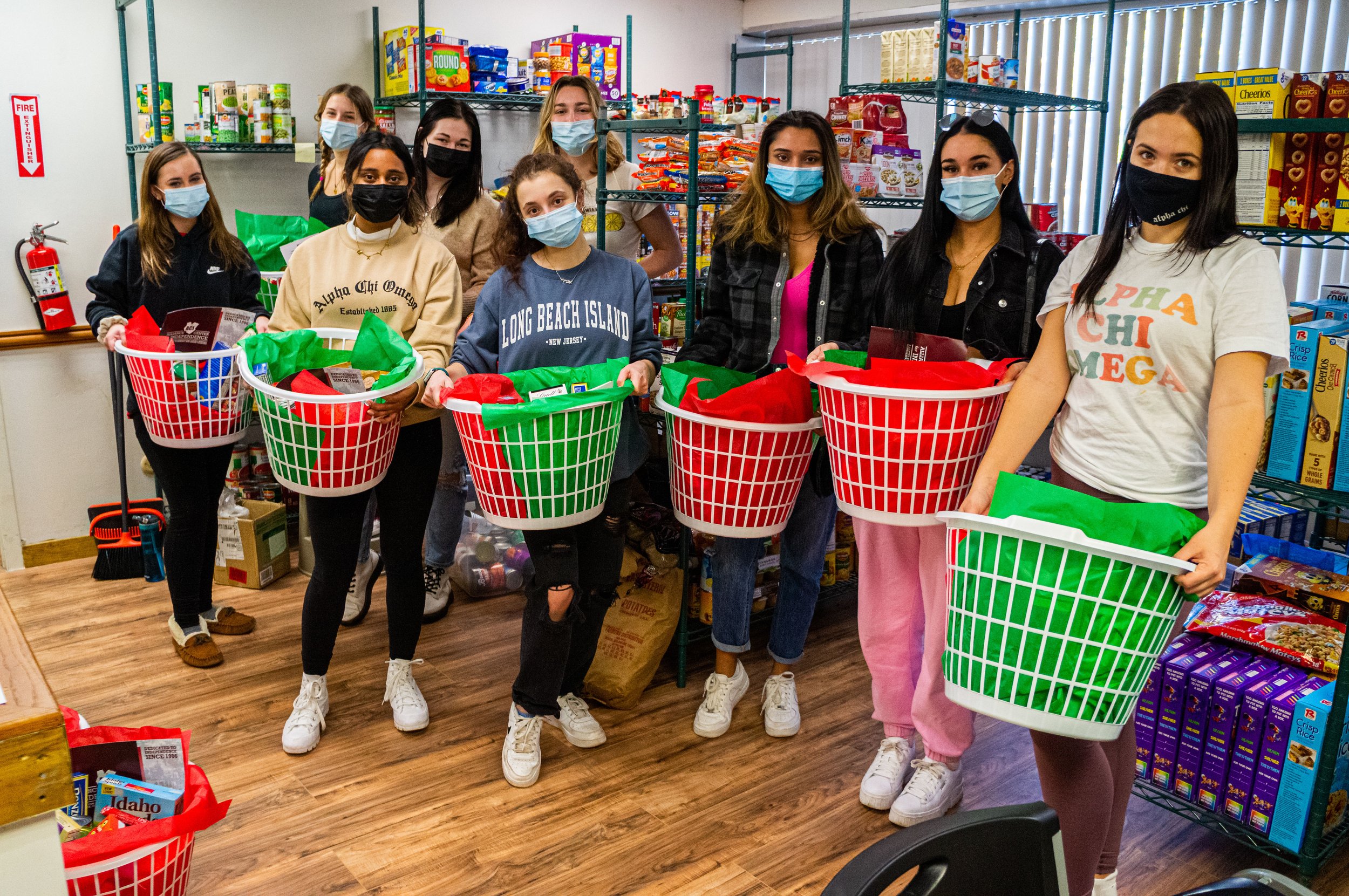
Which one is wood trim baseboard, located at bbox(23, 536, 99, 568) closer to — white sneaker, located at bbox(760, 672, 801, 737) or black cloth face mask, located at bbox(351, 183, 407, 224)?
black cloth face mask, located at bbox(351, 183, 407, 224)

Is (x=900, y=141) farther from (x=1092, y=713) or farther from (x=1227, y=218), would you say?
(x=1092, y=713)

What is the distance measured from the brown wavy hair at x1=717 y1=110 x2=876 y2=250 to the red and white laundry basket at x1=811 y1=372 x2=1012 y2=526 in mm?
669

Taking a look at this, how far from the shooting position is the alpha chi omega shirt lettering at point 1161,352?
5.91 feet

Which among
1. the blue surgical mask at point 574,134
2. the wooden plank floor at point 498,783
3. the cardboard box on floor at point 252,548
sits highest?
the blue surgical mask at point 574,134

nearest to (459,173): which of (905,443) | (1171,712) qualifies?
(905,443)

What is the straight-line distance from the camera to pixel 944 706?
2.56m

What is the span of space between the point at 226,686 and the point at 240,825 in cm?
83

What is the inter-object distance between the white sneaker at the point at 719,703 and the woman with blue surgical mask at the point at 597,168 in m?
1.44

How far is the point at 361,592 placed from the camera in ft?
12.6

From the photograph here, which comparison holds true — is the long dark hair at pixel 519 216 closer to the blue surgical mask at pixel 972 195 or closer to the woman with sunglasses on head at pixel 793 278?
the woman with sunglasses on head at pixel 793 278

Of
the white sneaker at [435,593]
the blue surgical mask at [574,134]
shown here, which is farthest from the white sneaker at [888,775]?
the blue surgical mask at [574,134]

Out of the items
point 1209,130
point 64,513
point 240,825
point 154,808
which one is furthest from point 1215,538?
point 64,513

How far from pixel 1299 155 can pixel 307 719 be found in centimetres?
281

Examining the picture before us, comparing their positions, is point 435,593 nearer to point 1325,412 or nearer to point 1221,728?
point 1221,728
